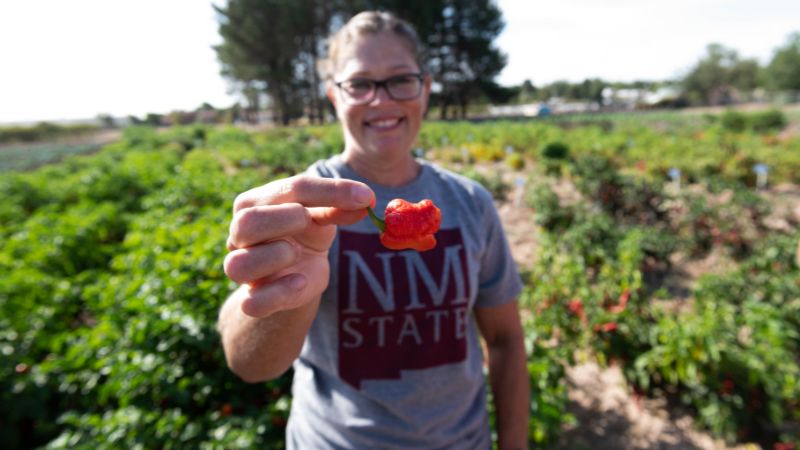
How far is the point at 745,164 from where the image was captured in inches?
348

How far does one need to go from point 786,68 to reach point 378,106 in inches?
2922

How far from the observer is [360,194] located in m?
0.80

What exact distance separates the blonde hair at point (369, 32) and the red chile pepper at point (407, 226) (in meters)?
0.79

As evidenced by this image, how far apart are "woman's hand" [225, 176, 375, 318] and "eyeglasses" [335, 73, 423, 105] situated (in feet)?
2.26

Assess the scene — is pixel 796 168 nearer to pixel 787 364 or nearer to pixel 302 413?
pixel 787 364

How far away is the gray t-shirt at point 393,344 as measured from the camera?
138cm

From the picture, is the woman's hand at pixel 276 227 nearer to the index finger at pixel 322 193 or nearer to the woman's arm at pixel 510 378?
the index finger at pixel 322 193

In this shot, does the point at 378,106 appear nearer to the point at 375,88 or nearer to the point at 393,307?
the point at 375,88

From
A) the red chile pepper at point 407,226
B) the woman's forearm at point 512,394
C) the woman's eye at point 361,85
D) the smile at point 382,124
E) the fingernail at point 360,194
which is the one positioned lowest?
the woman's forearm at point 512,394

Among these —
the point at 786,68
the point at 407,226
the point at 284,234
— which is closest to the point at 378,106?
the point at 407,226

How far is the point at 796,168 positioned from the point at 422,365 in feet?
33.4

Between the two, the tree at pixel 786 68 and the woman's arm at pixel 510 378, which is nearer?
the woman's arm at pixel 510 378

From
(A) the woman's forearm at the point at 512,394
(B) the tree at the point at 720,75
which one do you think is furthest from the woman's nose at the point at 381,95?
(B) the tree at the point at 720,75

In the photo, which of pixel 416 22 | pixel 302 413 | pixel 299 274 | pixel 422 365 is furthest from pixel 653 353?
pixel 416 22
